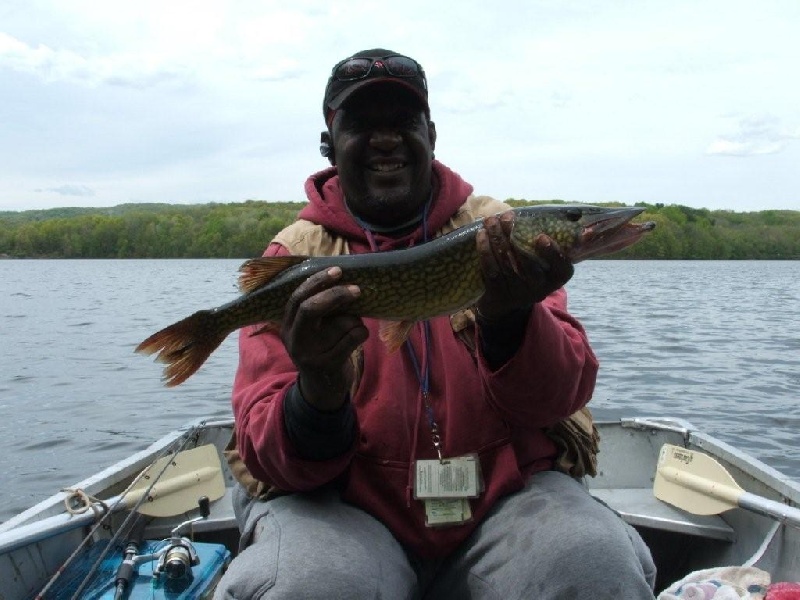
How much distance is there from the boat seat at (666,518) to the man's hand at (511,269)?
1731 mm

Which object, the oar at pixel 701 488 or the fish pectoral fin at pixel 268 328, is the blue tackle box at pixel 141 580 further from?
the oar at pixel 701 488

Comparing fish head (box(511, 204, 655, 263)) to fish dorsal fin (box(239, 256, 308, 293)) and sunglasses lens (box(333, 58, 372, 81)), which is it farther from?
sunglasses lens (box(333, 58, 372, 81))

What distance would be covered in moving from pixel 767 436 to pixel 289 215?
4555 cm

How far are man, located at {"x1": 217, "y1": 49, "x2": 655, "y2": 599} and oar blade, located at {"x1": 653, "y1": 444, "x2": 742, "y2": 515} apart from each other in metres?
1.52

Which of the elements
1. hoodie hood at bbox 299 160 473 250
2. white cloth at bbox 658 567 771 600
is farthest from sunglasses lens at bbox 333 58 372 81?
white cloth at bbox 658 567 771 600

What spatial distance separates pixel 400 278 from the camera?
8.28 ft

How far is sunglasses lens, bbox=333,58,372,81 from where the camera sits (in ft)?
9.77

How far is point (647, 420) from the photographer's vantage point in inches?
197

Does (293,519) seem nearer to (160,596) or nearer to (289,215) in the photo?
(160,596)

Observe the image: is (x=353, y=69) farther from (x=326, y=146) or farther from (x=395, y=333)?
(x=395, y=333)

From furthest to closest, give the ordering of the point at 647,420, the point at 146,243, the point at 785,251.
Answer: the point at 146,243, the point at 785,251, the point at 647,420

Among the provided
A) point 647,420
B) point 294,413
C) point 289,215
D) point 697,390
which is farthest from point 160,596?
point 289,215

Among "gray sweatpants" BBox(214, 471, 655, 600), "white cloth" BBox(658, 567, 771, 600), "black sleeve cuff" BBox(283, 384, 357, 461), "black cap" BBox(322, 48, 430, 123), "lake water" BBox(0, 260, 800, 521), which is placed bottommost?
"lake water" BBox(0, 260, 800, 521)

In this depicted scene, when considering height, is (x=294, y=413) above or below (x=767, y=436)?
above
